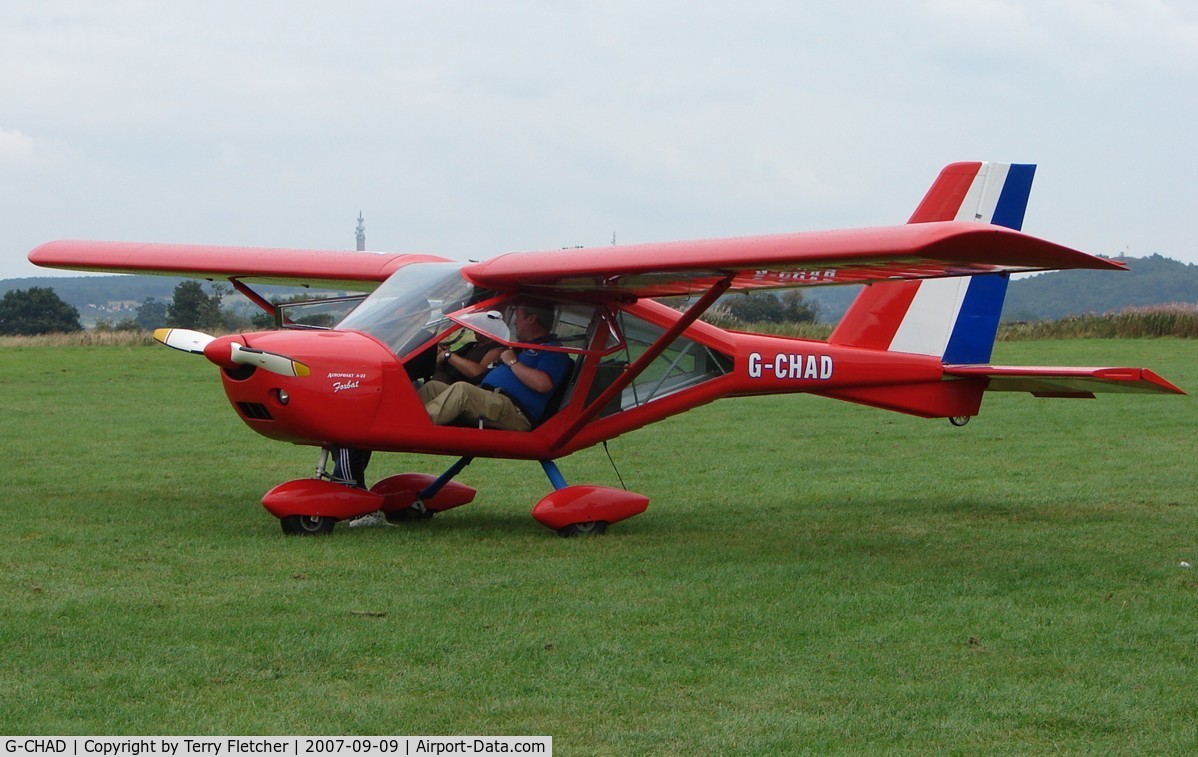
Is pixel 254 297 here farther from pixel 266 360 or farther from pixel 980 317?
pixel 980 317

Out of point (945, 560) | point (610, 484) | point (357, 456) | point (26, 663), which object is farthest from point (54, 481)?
point (945, 560)

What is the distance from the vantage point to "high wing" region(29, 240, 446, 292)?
39.2 ft

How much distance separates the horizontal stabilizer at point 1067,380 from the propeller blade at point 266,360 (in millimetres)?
5811

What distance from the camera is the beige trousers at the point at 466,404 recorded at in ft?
32.4

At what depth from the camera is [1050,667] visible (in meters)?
6.12

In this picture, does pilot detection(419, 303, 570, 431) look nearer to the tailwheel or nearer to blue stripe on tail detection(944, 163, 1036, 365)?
the tailwheel

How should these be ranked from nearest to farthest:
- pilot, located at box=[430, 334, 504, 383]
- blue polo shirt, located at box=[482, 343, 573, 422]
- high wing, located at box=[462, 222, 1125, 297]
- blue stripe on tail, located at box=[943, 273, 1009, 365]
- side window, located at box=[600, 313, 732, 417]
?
high wing, located at box=[462, 222, 1125, 297], pilot, located at box=[430, 334, 504, 383], blue polo shirt, located at box=[482, 343, 573, 422], side window, located at box=[600, 313, 732, 417], blue stripe on tail, located at box=[943, 273, 1009, 365]

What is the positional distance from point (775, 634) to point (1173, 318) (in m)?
35.1

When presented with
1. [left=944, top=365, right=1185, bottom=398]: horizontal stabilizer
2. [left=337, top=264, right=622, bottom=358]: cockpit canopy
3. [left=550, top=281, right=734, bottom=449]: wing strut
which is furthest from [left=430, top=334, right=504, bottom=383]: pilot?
[left=944, top=365, right=1185, bottom=398]: horizontal stabilizer

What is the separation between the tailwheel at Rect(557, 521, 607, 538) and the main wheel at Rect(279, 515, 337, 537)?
168cm

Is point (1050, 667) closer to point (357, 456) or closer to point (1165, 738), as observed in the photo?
point (1165, 738)

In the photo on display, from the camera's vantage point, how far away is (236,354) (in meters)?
8.89

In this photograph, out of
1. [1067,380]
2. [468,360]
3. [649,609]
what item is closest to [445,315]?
[468,360]

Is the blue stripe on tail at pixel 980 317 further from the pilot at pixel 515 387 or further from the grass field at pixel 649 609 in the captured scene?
the pilot at pixel 515 387
